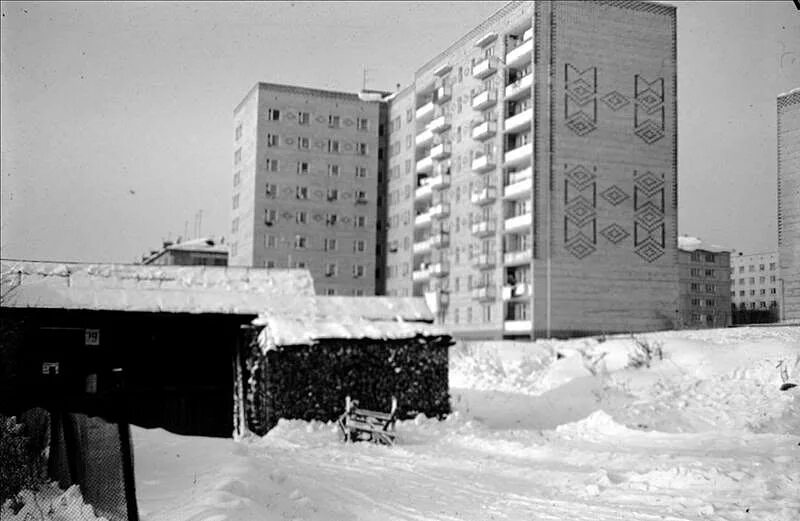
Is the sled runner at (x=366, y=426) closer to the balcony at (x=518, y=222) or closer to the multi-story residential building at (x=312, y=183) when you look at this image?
the balcony at (x=518, y=222)

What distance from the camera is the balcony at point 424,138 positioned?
2564 inches

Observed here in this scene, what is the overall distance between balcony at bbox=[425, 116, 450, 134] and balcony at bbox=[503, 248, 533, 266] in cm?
1172

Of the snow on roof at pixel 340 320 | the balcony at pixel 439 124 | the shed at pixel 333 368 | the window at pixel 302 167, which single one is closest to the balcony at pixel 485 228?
the balcony at pixel 439 124

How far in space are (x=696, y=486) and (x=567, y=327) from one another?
37.1m

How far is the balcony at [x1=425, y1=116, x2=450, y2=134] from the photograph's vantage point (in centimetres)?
6103

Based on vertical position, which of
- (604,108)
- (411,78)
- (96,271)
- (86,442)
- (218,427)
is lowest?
(218,427)

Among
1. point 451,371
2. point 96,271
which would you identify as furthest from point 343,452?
point 451,371

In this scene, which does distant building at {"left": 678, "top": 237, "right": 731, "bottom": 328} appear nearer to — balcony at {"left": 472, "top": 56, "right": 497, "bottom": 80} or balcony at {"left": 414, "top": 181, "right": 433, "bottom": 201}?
balcony at {"left": 472, "top": 56, "right": 497, "bottom": 80}

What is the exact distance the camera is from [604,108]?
5044 cm

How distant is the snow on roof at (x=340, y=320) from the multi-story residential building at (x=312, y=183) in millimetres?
45739

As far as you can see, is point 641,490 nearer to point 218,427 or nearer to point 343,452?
point 343,452

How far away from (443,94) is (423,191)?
31.5 feet

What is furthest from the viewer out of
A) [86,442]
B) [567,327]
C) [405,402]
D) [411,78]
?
[411,78]

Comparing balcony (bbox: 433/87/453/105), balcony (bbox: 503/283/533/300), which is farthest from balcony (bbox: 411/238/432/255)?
balcony (bbox: 503/283/533/300)
